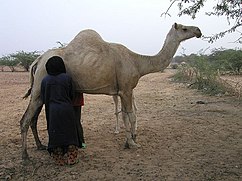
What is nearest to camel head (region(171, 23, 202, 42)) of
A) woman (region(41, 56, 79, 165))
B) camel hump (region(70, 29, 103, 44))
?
camel hump (region(70, 29, 103, 44))

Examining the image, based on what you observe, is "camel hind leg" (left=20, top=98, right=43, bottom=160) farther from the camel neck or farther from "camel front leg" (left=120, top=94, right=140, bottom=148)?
the camel neck

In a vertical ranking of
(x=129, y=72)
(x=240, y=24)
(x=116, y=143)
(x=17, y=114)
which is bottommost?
(x=17, y=114)

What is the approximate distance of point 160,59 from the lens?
636 cm

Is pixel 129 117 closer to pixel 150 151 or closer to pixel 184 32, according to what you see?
pixel 150 151

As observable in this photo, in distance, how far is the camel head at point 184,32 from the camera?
6332 millimetres

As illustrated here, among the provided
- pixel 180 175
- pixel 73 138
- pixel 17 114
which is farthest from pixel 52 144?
pixel 17 114

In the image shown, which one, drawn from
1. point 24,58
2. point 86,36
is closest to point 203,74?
point 86,36

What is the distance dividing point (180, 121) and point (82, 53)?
3879mm

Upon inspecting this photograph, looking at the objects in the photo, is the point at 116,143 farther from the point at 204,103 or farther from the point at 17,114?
the point at 204,103

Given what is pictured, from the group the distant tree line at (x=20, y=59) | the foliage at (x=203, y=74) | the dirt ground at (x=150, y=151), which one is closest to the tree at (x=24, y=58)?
the distant tree line at (x=20, y=59)

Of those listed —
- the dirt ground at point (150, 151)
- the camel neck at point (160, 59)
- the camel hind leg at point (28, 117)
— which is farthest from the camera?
the camel neck at point (160, 59)

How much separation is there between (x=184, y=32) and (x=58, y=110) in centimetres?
291

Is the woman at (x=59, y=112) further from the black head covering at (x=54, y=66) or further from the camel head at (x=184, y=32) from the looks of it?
the camel head at (x=184, y=32)

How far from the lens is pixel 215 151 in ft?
19.1
